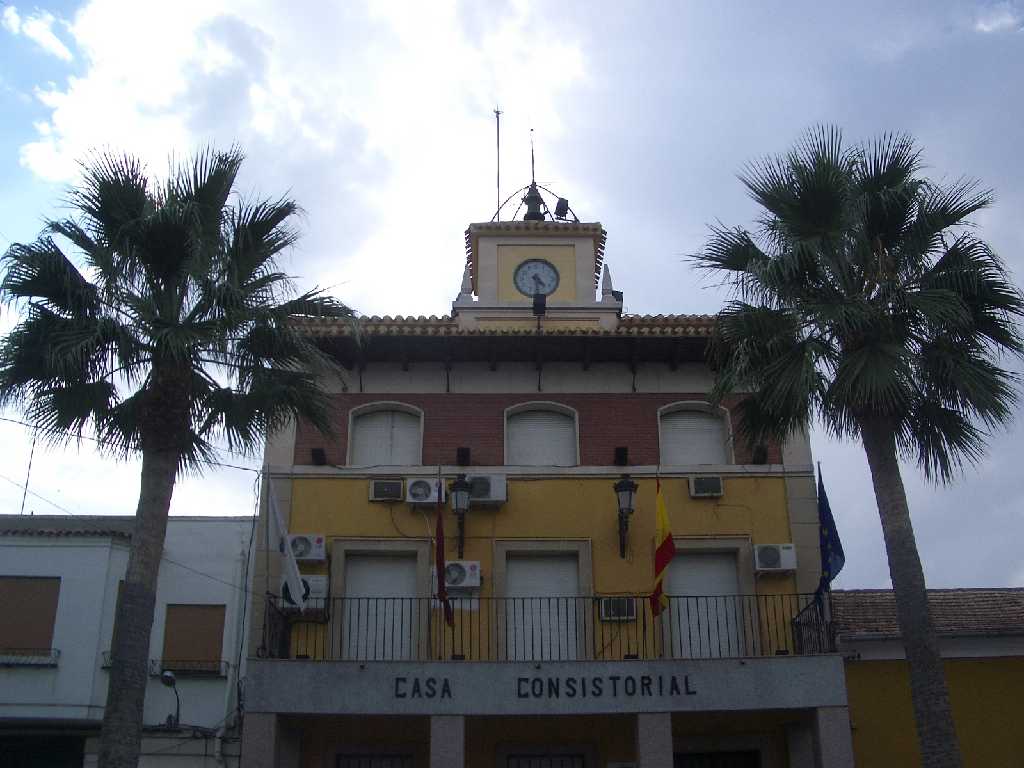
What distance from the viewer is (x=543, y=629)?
16.7m

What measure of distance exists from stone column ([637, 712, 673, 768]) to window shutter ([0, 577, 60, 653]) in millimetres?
10145

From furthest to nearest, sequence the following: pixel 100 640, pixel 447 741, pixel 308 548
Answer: pixel 100 640 → pixel 308 548 → pixel 447 741

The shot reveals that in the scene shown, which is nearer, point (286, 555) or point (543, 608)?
point (286, 555)

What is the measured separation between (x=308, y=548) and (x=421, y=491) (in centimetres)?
186

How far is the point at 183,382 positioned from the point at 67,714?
326 inches

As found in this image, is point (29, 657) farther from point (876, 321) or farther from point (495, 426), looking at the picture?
point (876, 321)

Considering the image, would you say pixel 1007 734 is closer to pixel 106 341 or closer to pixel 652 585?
pixel 652 585

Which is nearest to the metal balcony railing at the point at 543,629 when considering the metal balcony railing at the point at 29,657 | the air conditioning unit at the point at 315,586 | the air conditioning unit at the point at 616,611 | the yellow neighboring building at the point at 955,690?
the air conditioning unit at the point at 616,611

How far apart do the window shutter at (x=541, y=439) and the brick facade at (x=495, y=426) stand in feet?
0.74

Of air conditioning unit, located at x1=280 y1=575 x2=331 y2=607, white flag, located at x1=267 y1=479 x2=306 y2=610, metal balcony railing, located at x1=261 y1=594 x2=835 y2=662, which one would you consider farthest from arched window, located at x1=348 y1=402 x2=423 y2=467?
metal balcony railing, located at x1=261 y1=594 x2=835 y2=662

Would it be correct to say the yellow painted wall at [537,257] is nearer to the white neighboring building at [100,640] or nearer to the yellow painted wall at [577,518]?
the yellow painted wall at [577,518]

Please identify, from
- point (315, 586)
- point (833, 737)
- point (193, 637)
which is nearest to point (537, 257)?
point (315, 586)

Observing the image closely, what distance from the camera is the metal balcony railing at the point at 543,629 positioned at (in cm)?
1645

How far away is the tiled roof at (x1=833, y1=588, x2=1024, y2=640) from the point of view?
16.9 metres
